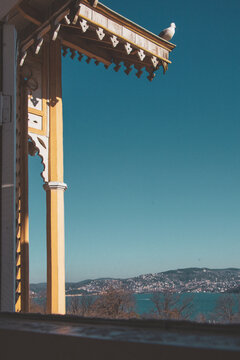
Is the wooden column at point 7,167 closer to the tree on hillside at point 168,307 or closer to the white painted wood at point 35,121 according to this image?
the white painted wood at point 35,121

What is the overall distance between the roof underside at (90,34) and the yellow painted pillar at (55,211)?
22.5 inches

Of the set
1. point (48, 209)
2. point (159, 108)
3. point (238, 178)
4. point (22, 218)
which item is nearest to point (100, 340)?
point (22, 218)

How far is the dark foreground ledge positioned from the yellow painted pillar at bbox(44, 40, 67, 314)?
11.1ft

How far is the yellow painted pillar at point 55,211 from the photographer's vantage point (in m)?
4.08

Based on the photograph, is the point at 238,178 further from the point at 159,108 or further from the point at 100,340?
the point at 100,340

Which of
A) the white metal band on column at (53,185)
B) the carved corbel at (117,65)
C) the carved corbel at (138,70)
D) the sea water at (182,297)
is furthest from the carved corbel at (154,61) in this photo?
the sea water at (182,297)

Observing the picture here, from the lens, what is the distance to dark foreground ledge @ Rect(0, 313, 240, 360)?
0.54 metres

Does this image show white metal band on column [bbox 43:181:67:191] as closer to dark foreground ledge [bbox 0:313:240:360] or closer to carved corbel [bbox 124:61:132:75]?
carved corbel [bbox 124:61:132:75]

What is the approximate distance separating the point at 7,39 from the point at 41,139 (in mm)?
2053

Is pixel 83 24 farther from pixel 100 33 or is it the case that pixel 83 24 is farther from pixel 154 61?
pixel 154 61

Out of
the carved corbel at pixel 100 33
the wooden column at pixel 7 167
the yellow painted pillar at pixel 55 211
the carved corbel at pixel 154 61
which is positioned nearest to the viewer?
the wooden column at pixel 7 167

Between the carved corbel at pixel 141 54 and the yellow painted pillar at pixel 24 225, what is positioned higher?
the carved corbel at pixel 141 54

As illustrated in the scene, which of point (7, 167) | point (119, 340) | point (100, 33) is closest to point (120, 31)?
point (100, 33)

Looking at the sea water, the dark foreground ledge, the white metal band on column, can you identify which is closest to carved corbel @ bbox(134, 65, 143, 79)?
the white metal band on column
